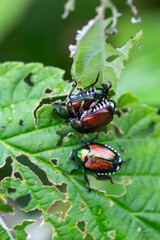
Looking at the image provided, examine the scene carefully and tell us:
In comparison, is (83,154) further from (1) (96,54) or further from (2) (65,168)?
(1) (96,54)

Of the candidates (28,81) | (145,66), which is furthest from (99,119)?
(145,66)

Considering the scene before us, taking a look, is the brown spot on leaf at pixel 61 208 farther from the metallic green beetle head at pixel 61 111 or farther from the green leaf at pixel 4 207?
the metallic green beetle head at pixel 61 111

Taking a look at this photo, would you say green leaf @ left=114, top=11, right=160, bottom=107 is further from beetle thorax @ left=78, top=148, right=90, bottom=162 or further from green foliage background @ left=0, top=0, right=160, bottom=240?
beetle thorax @ left=78, top=148, right=90, bottom=162

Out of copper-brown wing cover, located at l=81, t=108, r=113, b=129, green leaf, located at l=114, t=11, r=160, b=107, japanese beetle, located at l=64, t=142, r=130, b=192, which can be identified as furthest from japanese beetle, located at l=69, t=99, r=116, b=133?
green leaf, located at l=114, t=11, r=160, b=107

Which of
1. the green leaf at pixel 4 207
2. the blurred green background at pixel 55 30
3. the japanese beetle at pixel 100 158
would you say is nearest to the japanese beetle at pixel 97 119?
the japanese beetle at pixel 100 158

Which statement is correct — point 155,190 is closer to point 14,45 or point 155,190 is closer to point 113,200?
point 113,200

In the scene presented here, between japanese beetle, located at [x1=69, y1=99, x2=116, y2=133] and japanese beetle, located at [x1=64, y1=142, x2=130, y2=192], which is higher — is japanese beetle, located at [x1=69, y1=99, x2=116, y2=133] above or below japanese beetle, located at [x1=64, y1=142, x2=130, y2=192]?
above
